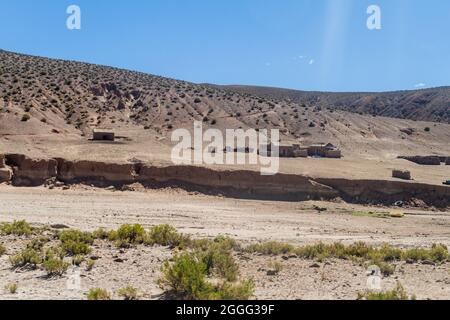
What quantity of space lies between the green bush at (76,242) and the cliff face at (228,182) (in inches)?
556

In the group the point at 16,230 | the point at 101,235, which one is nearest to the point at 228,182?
the point at 101,235

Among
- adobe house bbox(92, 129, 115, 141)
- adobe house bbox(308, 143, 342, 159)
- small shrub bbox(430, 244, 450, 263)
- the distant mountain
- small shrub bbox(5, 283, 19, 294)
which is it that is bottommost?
small shrub bbox(430, 244, 450, 263)

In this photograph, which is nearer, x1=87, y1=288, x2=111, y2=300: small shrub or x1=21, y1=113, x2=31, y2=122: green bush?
x1=87, y1=288, x2=111, y2=300: small shrub

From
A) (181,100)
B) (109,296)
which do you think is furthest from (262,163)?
(181,100)

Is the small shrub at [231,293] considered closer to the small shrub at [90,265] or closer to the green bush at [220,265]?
the green bush at [220,265]

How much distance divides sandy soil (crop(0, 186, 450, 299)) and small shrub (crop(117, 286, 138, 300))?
164 mm

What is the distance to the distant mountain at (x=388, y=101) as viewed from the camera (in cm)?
9194

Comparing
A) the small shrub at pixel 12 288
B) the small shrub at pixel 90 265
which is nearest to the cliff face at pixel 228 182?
the small shrub at pixel 90 265

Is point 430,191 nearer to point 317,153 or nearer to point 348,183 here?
point 348,183

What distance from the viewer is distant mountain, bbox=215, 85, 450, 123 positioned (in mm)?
91938

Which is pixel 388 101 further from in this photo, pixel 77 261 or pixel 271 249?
pixel 77 261

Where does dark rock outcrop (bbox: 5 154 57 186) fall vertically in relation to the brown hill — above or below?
below

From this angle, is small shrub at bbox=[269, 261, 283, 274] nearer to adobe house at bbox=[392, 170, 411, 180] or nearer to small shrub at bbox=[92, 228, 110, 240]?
small shrub at bbox=[92, 228, 110, 240]

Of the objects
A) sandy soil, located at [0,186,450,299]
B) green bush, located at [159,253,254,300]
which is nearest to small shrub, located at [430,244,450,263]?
sandy soil, located at [0,186,450,299]
